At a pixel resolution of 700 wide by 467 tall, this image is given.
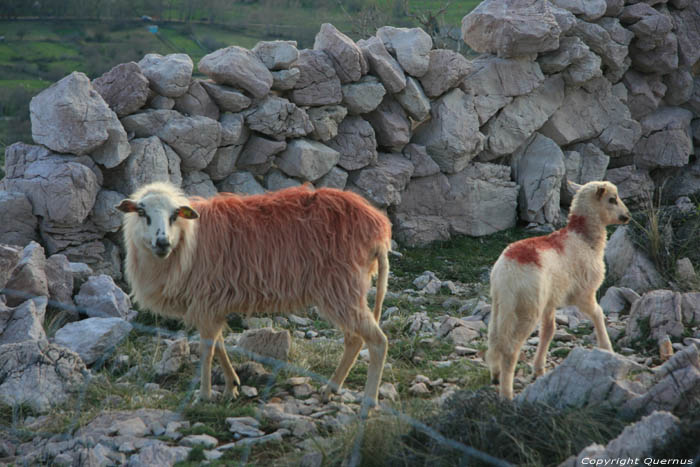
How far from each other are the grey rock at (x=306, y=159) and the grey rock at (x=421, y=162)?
1460 mm

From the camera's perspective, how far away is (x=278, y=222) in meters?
6.11

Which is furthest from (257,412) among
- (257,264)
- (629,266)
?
(629,266)

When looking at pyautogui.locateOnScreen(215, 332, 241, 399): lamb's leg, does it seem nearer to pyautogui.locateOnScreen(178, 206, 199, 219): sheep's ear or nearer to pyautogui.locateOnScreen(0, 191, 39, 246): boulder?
pyautogui.locateOnScreen(178, 206, 199, 219): sheep's ear

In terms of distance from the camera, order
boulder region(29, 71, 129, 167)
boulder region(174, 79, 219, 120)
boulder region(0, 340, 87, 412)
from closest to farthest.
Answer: boulder region(0, 340, 87, 412) < boulder region(29, 71, 129, 167) < boulder region(174, 79, 219, 120)

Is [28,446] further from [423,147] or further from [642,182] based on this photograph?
[642,182]

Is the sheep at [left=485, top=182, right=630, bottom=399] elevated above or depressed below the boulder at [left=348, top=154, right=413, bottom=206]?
above

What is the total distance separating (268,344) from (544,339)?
2.41 meters

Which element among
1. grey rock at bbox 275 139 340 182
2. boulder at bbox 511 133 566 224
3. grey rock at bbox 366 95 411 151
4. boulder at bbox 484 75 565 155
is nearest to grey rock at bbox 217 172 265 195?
grey rock at bbox 275 139 340 182

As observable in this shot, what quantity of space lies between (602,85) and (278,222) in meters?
8.93

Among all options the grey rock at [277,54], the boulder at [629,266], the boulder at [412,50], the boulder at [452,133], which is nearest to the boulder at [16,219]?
the grey rock at [277,54]

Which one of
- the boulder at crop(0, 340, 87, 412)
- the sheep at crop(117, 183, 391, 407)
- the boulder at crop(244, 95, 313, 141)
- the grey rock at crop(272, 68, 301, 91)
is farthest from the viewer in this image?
the grey rock at crop(272, 68, 301, 91)

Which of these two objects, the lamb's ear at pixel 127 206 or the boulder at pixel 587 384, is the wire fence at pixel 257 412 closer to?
the boulder at pixel 587 384

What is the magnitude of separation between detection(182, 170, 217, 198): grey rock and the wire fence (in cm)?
231

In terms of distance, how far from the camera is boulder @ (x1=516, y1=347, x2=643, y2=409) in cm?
466
